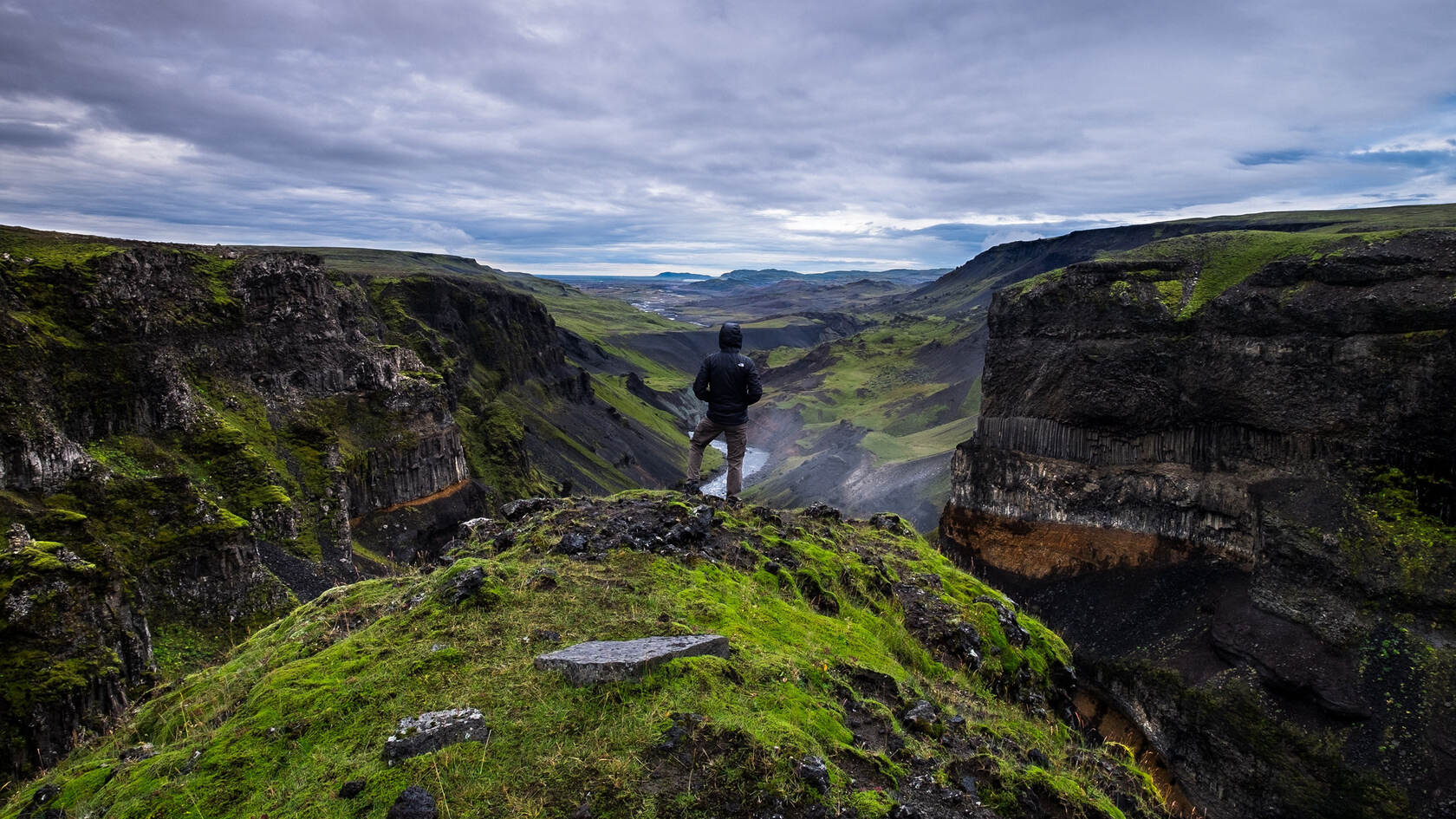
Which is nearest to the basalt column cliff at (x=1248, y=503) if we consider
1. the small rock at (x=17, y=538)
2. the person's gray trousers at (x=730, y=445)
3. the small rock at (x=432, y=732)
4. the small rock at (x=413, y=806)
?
the person's gray trousers at (x=730, y=445)

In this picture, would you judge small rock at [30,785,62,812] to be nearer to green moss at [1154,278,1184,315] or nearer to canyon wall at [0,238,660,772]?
canyon wall at [0,238,660,772]

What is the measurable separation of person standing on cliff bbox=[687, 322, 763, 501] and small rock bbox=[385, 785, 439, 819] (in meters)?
9.00

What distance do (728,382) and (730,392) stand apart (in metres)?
0.20

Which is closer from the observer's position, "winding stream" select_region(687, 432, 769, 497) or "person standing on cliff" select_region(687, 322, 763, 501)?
"person standing on cliff" select_region(687, 322, 763, 501)

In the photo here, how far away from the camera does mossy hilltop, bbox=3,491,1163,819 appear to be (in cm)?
540

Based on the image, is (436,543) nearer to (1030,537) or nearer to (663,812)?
(1030,537)

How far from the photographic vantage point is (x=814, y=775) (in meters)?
5.57

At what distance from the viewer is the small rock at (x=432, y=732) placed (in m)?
5.54

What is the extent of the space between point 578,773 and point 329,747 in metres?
2.25

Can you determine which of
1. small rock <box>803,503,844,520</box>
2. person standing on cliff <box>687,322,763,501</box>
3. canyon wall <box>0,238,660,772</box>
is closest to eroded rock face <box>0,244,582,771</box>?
canyon wall <box>0,238,660,772</box>

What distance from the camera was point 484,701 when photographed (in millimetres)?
6156

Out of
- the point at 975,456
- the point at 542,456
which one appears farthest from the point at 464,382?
the point at 975,456

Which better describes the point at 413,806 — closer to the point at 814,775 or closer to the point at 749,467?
the point at 814,775

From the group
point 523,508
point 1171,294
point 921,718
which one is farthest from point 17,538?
point 1171,294
